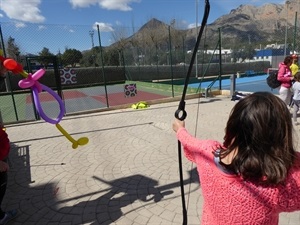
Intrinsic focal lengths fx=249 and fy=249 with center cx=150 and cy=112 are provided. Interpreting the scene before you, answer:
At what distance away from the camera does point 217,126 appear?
6.76 m

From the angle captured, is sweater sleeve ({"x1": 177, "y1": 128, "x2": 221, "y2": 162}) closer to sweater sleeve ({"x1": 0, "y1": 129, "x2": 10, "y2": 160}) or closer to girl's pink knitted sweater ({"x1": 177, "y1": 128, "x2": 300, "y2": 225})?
girl's pink knitted sweater ({"x1": 177, "y1": 128, "x2": 300, "y2": 225})

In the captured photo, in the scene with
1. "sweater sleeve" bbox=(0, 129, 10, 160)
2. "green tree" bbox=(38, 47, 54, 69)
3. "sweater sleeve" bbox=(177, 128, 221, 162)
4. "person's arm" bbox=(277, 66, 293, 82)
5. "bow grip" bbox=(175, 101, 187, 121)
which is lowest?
"sweater sleeve" bbox=(0, 129, 10, 160)

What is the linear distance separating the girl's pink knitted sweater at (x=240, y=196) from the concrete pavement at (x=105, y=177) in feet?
6.36

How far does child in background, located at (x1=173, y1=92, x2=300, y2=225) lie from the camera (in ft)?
3.14

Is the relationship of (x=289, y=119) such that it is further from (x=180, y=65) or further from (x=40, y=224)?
(x=180, y=65)

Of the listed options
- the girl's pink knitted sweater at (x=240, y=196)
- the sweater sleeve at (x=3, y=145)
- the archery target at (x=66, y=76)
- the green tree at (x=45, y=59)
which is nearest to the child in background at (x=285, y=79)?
the girl's pink knitted sweater at (x=240, y=196)

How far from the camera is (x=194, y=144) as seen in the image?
1.26 meters

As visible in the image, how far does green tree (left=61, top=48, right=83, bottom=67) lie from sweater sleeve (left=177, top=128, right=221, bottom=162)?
16009 millimetres

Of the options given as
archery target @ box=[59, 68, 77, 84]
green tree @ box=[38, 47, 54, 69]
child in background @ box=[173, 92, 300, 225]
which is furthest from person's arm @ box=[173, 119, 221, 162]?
archery target @ box=[59, 68, 77, 84]

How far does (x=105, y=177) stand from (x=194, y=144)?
315 centimetres

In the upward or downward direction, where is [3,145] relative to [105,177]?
upward

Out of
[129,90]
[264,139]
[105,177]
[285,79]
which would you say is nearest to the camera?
[264,139]

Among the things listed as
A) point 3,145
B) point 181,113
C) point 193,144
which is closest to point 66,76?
point 3,145

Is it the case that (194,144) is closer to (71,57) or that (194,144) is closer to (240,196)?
(240,196)
